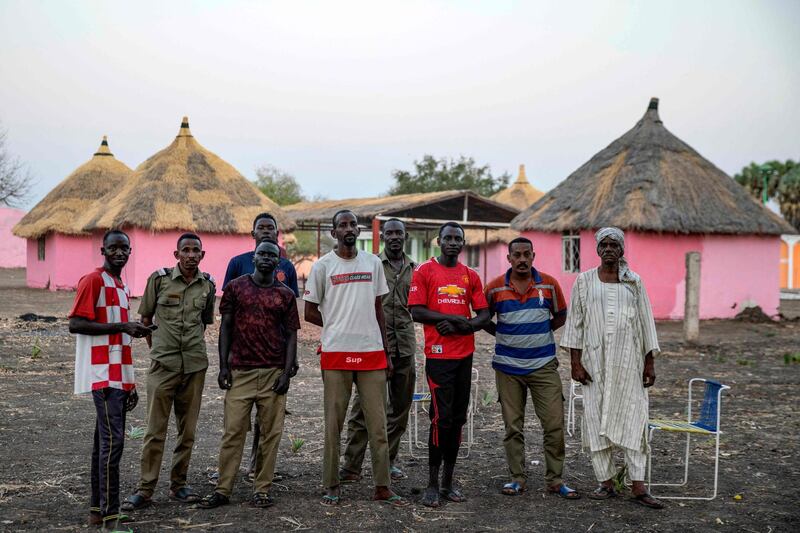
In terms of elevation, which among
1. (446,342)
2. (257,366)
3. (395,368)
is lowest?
(395,368)

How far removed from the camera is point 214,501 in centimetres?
475

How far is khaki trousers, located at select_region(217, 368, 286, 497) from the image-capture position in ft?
15.7

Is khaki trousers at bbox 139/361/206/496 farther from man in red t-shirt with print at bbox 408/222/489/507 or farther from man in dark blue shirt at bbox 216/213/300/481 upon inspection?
man in red t-shirt with print at bbox 408/222/489/507

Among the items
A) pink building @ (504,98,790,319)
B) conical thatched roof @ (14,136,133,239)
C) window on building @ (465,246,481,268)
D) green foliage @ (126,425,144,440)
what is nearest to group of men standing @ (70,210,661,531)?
green foliage @ (126,425,144,440)

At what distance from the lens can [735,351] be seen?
532 inches

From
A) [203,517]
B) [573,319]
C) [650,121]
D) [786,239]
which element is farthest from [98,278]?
[786,239]

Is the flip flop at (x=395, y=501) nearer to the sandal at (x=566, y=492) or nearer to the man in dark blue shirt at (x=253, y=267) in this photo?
the sandal at (x=566, y=492)

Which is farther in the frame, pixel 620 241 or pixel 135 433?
pixel 135 433

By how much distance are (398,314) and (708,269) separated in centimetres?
1537

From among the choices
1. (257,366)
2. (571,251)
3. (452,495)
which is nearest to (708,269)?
(571,251)

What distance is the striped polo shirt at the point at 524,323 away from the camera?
5273 mm

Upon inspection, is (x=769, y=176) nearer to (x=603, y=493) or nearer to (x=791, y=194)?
(x=791, y=194)

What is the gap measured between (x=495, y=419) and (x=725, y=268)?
13.6 meters

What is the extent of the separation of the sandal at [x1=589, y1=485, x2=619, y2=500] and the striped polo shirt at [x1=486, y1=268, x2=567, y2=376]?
885 millimetres
